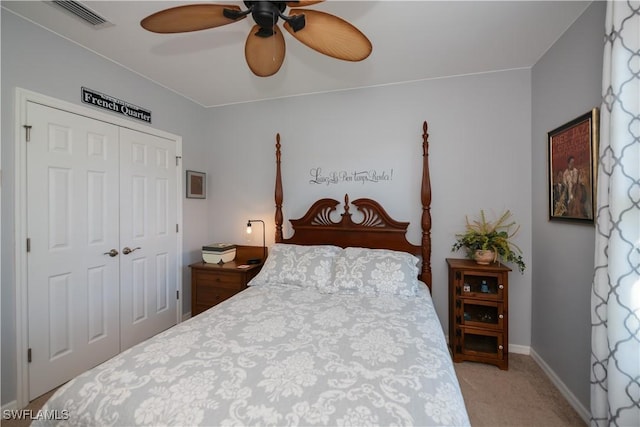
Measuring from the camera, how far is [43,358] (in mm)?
1922

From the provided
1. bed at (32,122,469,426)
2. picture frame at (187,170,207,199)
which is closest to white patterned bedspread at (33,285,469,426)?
bed at (32,122,469,426)

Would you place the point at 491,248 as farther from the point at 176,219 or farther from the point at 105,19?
the point at 105,19

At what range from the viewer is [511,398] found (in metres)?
1.89

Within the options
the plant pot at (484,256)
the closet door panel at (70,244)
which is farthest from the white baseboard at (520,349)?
the closet door panel at (70,244)

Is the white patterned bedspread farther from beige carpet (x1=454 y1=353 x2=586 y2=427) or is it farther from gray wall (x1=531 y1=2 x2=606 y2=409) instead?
gray wall (x1=531 y1=2 x2=606 y2=409)

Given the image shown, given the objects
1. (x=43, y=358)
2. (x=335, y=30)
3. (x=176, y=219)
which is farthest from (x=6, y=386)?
(x=335, y=30)

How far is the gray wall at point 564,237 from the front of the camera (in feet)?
5.56

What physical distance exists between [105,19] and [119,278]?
2.00 m

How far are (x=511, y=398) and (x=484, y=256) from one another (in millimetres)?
1012

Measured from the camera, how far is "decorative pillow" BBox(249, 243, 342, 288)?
2320 millimetres

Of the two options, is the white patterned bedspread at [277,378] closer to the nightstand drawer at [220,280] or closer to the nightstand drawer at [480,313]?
the nightstand drawer at [480,313]

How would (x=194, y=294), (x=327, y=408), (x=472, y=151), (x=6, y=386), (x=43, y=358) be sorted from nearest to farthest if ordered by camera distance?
1. (x=327, y=408)
2. (x=6, y=386)
3. (x=43, y=358)
4. (x=472, y=151)
5. (x=194, y=294)

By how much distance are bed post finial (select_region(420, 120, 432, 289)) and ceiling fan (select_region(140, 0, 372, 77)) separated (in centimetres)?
140

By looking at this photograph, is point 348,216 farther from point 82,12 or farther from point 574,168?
point 82,12
